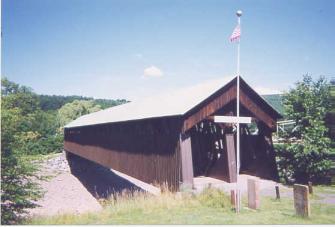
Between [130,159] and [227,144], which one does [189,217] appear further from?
[130,159]

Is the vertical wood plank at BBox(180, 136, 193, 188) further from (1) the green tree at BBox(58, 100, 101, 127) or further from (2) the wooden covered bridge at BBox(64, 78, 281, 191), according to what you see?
(1) the green tree at BBox(58, 100, 101, 127)

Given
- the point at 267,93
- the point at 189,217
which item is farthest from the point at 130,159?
the point at 267,93

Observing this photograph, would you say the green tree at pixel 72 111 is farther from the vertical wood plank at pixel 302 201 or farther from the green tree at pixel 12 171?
the vertical wood plank at pixel 302 201

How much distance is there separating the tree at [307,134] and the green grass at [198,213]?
3959 millimetres

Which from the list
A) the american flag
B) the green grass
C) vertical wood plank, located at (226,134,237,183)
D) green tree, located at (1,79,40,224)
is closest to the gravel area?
vertical wood plank, located at (226,134,237,183)

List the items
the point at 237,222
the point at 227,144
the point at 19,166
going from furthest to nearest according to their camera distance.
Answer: the point at 227,144 → the point at 19,166 → the point at 237,222

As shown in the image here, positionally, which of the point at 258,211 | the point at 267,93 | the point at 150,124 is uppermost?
the point at 267,93

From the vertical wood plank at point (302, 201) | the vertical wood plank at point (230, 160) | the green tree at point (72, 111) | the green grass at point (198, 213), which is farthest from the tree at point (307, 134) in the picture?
the green tree at point (72, 111)

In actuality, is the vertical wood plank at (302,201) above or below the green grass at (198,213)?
above

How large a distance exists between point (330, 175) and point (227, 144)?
17.9ft

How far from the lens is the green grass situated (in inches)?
369

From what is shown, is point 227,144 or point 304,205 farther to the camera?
point 227,144

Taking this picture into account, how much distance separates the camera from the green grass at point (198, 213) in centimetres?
937

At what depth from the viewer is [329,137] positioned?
16344mm
